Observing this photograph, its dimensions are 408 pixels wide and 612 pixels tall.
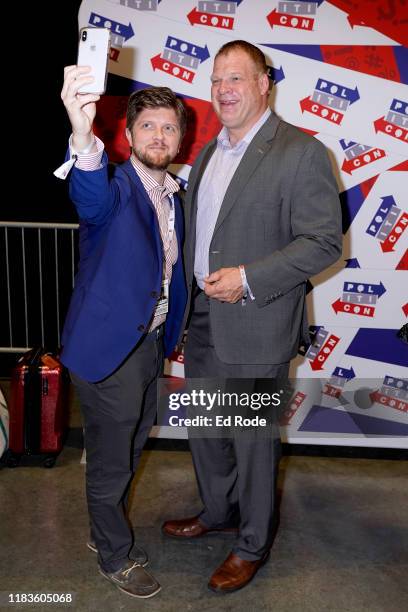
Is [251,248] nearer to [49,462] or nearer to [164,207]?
[164,207]

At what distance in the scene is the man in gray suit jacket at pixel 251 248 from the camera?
89.4 inches

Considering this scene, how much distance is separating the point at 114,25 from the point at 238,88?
112 centimetres

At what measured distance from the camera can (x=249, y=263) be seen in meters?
2.35

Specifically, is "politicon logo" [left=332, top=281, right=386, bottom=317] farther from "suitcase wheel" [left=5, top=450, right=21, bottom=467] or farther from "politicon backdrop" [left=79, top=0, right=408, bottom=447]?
"suitcase wheel" [left=5, top=450, right=21, bottom=467]

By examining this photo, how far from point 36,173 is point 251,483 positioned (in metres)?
3.12

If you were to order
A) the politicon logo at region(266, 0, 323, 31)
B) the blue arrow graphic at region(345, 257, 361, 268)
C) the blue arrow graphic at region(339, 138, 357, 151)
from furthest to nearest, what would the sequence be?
the blue arrow graphic at region(345, 257, 361, 268), the blue arrow graphic at region(339, 138, 357, 151), the politicon logo at region(266, 0, 323, 31)

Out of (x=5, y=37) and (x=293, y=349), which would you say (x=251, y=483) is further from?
(x=5, y=37)

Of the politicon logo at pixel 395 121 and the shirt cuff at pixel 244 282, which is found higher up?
the politicon logo at pixel 395 121

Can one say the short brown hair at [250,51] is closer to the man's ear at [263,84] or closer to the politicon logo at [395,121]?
the man's ear at [263,84]

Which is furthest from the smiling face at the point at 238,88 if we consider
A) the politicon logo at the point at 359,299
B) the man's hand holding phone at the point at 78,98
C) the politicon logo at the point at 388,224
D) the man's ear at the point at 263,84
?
the politicon logo at the point at 359,299

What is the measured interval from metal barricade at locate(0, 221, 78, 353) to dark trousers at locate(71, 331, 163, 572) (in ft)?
8.62

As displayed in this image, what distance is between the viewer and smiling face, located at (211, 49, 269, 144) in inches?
93.6

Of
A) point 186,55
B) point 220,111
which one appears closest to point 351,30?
point 186,55

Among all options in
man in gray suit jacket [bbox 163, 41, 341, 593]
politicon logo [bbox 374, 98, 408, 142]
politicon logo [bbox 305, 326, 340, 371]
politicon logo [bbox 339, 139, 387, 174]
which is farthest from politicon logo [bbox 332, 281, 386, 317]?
man in gray suit jacket [bbox 163, 41, 341, 593]
